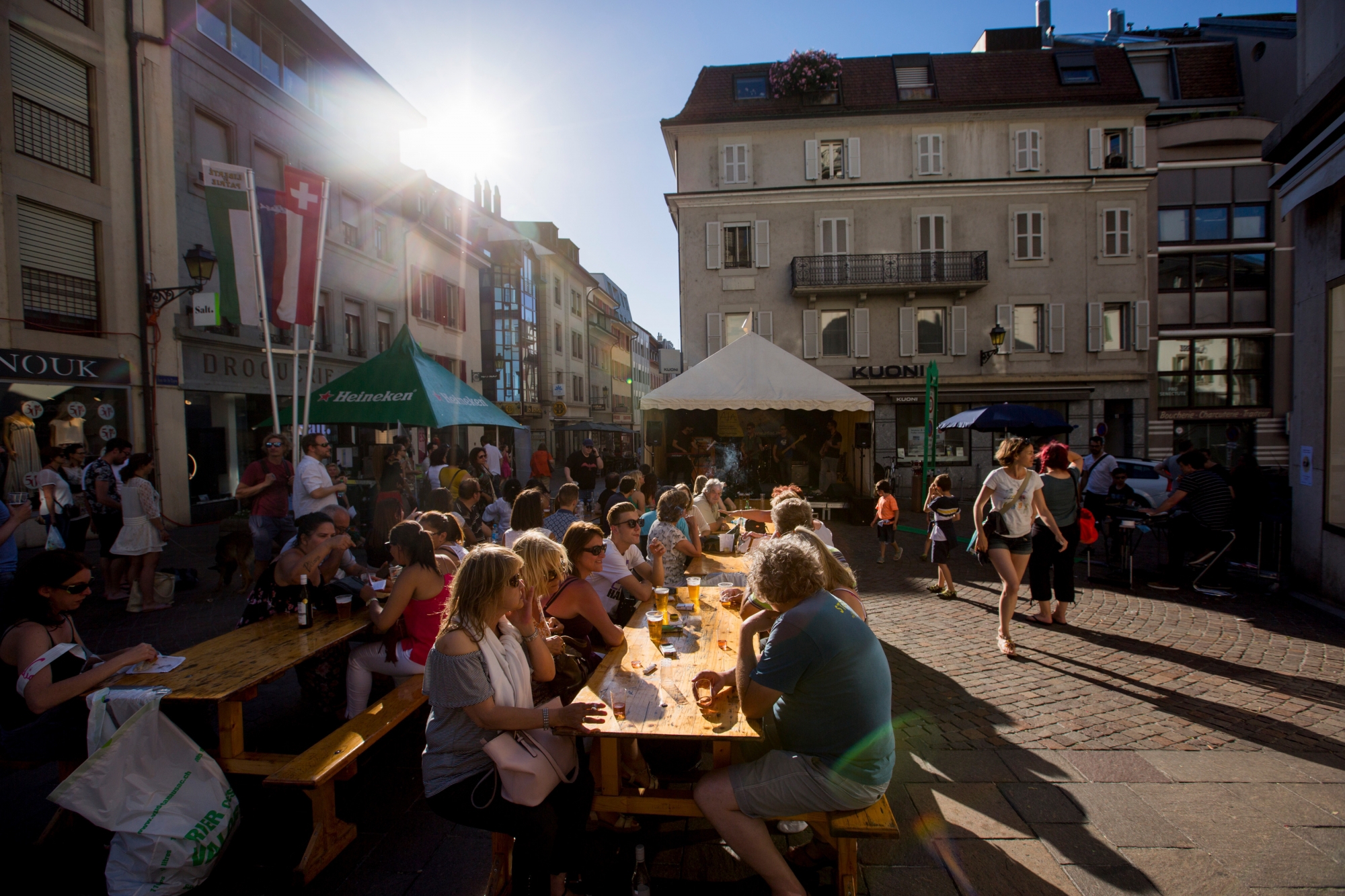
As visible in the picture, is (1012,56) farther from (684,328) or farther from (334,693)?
(334,693)

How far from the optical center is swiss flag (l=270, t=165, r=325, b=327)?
7773 millimetres

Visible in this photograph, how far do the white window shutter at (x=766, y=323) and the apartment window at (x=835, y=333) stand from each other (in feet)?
5.74

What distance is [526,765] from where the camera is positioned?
2539 mm

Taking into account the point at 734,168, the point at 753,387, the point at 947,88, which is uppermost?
the point at 947,88

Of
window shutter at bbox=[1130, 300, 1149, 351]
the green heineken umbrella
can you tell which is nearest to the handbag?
the green heineken umbrella

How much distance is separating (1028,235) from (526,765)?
25.0 meters

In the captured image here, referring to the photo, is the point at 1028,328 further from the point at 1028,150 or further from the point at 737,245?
the point at 737,245

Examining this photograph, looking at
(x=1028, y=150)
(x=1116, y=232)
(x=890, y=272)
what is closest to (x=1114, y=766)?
(x=890, y=272)

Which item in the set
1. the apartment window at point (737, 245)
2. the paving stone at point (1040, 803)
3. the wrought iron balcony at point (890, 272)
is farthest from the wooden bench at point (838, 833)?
the apartment window at point (737, 245)

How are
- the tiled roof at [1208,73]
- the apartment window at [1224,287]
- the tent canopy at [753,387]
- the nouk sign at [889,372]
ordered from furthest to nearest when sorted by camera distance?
the tiled roof at [1208,73]
the apartment window at [1224,287]
the nouk sign at [889,372]
the tent canopy at [753,387]

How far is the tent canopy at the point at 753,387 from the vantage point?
33.8ft

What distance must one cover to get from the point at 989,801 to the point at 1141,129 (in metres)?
26.5

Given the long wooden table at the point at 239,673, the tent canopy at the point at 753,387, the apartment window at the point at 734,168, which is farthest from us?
the apartment window at the point at 734,168

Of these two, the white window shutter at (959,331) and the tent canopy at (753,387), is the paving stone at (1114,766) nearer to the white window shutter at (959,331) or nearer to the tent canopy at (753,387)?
the tent canopy at (753,387)
